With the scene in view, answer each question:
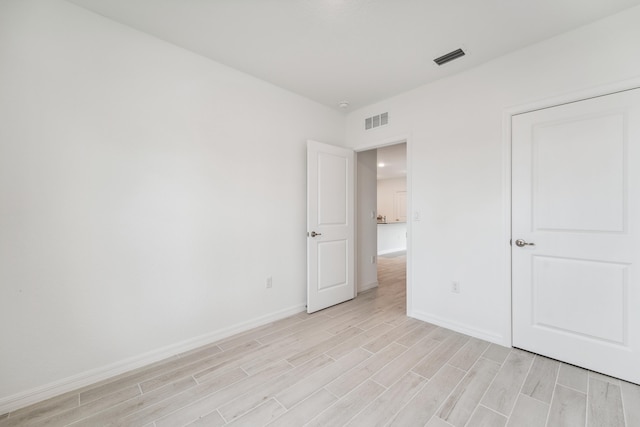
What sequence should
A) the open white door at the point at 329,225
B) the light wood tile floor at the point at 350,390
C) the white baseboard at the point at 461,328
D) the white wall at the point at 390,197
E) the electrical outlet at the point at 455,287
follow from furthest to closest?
the white wall at the point at 390,197 < the open white door at the point at 329,225 < the electrical outlet at the point at 455,287 < the white baseboard at the point at 461,328 < the light wood tile floor at the point at 350,390

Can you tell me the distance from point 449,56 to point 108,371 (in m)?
3.83

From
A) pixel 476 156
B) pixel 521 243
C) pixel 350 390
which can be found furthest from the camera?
pixel 476 156

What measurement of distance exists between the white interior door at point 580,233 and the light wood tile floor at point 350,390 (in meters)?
0.24

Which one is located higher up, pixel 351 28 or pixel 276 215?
pixel 351 28

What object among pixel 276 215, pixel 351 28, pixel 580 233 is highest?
pixel 351 28

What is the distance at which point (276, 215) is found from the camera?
3018 mm

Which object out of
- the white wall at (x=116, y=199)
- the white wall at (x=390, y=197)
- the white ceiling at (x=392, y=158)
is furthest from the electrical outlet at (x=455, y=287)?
the white wall at (x=390, y=197)

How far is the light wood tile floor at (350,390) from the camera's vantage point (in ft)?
5.12

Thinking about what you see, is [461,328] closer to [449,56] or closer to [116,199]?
[449,56]

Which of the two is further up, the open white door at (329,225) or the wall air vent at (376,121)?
the wall air vent at (376,121)

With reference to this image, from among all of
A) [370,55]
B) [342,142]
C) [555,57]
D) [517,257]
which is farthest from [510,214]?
[342,142]

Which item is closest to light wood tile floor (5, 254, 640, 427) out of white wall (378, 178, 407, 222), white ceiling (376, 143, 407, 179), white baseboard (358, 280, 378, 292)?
white baseboard (358, 280, 378, 292)

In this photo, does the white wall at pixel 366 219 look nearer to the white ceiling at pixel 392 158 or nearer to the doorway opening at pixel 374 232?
the doorway opening at pixel 374 232

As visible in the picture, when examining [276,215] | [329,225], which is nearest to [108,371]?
[276,215]
